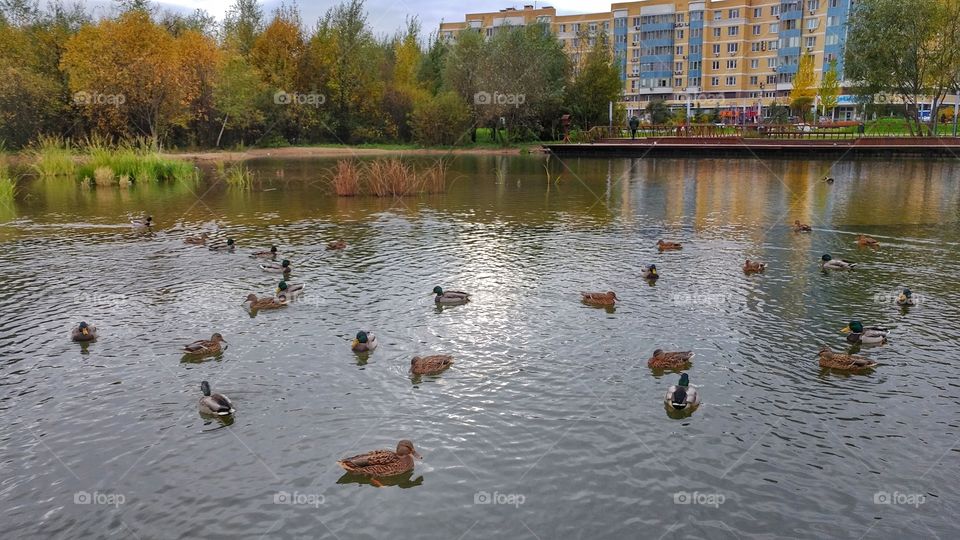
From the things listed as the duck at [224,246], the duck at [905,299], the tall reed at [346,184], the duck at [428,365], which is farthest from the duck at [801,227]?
the tall reed at [346,184]

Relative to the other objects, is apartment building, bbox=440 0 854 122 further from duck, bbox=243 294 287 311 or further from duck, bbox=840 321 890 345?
duck, bbox=840 321 890 345

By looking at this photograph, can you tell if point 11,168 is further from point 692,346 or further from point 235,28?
point 692,346

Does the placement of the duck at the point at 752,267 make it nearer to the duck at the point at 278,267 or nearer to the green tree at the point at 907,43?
the duck at the point at 278,267

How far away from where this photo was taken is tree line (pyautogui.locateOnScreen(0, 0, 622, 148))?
185ft

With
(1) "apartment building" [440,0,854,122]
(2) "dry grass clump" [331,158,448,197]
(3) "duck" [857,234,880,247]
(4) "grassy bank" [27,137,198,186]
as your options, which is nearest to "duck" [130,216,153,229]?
(2) "dry grass clump" [331,158,448,197]

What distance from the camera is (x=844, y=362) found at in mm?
11914

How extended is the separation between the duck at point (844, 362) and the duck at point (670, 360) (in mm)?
2303

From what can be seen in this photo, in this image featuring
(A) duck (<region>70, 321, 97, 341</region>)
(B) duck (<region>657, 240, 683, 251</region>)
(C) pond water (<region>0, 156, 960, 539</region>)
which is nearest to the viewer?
(C) pond water (<region>0, 156, 960, 539</region>)

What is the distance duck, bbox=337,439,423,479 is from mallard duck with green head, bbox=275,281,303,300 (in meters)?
7.76

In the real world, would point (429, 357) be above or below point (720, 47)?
below

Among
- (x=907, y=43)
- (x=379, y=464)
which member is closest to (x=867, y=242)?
(x=379, y=464)

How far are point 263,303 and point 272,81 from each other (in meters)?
68.6

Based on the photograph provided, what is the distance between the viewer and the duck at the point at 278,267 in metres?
19.0

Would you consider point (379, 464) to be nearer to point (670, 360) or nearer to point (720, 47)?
point (670, 360)
